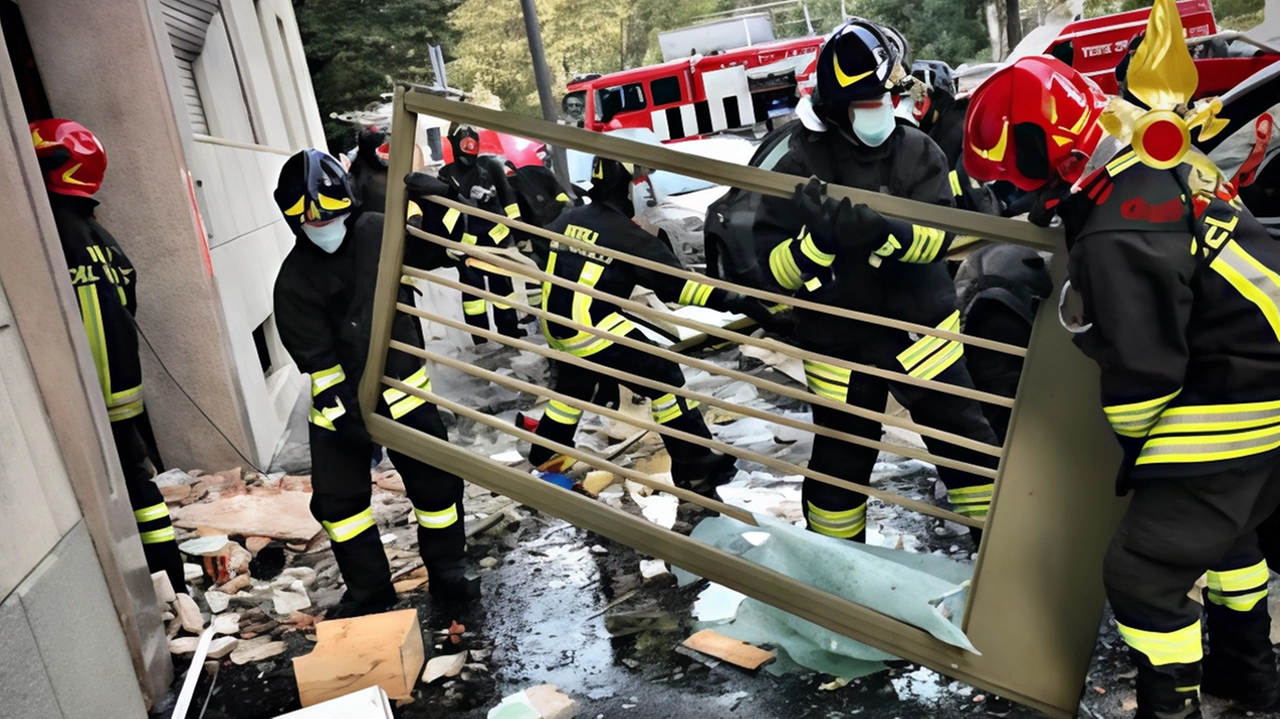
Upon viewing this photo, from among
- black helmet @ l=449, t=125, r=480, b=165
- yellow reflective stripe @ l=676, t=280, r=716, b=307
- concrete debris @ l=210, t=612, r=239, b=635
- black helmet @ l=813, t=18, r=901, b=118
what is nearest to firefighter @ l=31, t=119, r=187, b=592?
concrete debris @ l=210, t=612, r=239, b=635

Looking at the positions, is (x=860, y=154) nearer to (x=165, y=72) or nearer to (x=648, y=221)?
(x=165, y=72)

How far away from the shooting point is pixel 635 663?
138 inches

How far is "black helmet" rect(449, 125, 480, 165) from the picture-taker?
27.6ft

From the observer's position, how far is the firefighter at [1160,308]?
6.61ft

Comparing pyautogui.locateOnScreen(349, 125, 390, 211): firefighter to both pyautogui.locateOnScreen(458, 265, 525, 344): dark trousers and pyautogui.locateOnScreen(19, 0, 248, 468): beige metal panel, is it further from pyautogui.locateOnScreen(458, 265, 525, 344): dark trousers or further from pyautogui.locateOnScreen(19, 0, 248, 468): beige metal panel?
pyautogui.locateOnScreen(19, 0, 248, 468): beige metal panel

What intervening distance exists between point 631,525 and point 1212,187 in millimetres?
1434

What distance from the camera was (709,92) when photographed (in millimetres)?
11281

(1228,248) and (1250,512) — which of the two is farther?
(1250,512)

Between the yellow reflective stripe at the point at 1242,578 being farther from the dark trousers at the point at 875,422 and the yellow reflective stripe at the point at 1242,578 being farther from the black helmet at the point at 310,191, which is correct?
the black helmet at the point at 310,191

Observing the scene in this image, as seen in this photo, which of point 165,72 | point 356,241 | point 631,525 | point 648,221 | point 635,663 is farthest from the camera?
point 648,221

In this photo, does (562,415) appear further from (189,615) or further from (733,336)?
(733,336)

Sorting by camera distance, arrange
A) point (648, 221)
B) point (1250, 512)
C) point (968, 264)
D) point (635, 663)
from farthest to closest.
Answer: point (648, 221)
point (968, 264)
point (635, 663)
point (1250, 512)

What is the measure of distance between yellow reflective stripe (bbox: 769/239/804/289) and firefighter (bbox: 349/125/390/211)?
4183mm

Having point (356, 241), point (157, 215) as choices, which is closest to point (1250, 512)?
point (356, 241)
